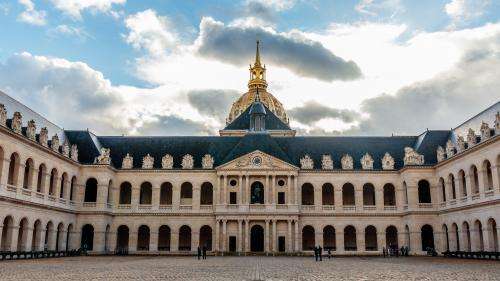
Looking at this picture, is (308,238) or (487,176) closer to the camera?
(487,176)

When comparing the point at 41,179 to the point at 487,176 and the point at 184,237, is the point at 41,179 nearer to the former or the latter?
the point at 184,237

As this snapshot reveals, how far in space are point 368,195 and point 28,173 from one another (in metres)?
41.0

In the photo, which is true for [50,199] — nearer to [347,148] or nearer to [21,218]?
[21,218]

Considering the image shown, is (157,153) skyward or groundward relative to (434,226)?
skyward

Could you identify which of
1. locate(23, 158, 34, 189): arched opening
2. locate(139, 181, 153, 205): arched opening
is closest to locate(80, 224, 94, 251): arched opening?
locate(139, 181, 153, 205): arched opening

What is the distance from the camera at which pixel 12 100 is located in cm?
4806

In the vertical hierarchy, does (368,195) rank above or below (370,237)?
above

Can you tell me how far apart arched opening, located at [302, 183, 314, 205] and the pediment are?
4419 millimetres

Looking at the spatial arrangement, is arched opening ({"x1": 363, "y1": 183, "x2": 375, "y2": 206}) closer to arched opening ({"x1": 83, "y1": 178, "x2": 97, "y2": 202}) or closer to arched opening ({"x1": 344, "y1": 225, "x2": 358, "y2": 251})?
arched opening ({"x1": 344, "y1": 225, "x2": 358, "y2": 251})

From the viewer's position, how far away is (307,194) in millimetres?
65875

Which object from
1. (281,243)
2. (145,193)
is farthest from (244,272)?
(145,193)

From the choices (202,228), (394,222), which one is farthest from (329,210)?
(202,228)

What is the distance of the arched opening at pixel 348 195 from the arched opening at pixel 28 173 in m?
37.7

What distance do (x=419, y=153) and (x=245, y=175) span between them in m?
22.1
